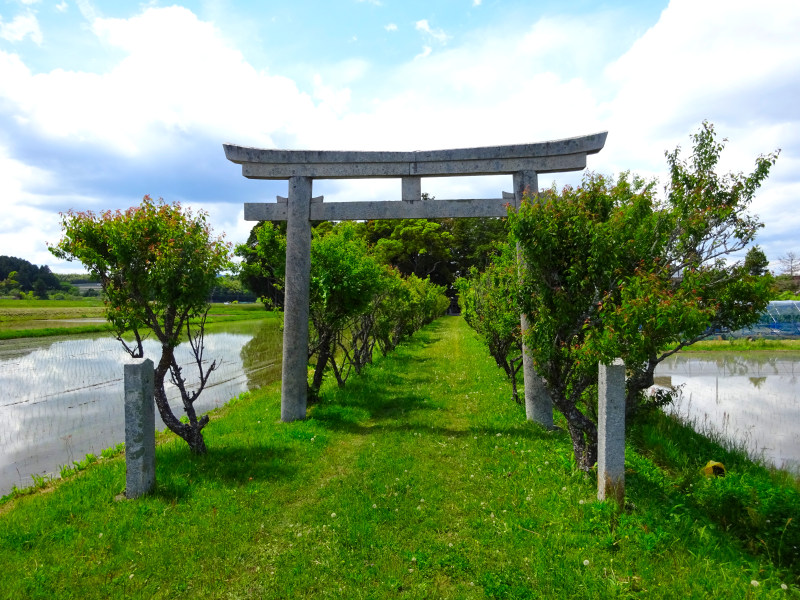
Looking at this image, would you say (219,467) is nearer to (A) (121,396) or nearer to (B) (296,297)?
(B) (296,297)

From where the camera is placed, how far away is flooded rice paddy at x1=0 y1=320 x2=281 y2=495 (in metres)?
9.54

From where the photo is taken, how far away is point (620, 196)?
6688mm

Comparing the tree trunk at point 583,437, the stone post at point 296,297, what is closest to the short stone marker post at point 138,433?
the stone post at point 296,297

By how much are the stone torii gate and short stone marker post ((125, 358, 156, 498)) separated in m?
3.72

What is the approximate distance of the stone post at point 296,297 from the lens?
948 cm

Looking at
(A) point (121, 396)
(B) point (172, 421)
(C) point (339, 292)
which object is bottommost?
(A) point (121, 396)

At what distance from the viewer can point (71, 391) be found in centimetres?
1495

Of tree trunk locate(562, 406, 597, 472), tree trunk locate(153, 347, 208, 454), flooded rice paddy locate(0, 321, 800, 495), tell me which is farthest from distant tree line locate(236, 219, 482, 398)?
flooded rice paddy locate(0, 321, 800, 495)

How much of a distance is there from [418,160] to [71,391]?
1408 cm

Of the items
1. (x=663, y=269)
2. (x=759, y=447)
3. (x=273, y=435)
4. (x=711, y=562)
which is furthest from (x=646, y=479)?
(x=273, y=435)

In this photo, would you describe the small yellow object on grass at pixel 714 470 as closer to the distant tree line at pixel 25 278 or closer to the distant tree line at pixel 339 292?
the distant tree line at pixel 339 292

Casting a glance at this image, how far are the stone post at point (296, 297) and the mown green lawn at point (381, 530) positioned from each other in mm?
1548

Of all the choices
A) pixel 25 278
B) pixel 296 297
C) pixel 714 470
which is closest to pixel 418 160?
pixel 296 297

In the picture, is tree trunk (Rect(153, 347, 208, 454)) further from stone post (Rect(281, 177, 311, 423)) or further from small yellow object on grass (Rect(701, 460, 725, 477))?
small yellow object on grass (Rect(701, 460, 725, 477))
